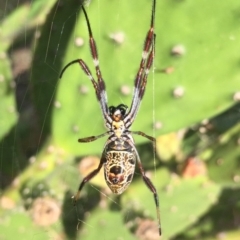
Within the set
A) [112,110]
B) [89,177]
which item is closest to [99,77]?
[112,110]

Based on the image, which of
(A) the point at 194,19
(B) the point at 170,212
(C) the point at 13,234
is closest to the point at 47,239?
(C) the point at 13,234

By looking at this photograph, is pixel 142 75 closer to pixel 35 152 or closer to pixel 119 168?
pixel 119 168

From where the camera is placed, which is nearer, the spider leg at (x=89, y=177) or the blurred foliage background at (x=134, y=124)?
the blurred foliage background at (x=134, y=124)

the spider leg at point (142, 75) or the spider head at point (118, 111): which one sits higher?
the spider leg at point (142, 75)

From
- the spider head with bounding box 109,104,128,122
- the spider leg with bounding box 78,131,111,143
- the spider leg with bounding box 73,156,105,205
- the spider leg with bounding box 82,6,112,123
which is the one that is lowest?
the spider leg with bounding box 73,156,105,205

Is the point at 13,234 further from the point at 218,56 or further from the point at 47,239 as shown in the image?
the point at 218,56
